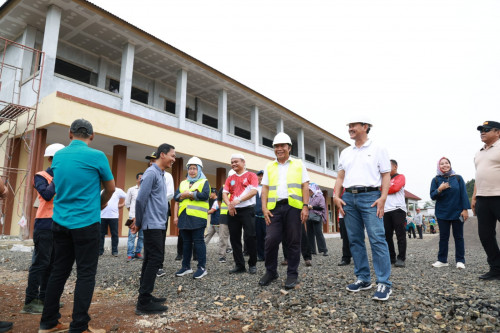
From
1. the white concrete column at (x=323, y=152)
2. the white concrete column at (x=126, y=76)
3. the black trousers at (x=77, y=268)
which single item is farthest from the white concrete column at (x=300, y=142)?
the black trousers at (x=77, y=268)

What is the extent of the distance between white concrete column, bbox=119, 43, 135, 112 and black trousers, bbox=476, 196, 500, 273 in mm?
11339

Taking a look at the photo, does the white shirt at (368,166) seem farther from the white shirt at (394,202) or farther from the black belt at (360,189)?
the white shirt at (394,202)

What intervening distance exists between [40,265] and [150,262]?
122cm

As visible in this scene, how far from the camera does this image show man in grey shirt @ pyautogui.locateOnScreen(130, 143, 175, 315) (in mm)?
3354

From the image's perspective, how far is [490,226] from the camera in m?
4.29

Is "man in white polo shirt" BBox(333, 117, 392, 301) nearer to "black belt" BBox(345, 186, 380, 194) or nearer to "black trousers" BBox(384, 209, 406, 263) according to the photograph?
"black belt" BBox(345, 186, 380, 194)

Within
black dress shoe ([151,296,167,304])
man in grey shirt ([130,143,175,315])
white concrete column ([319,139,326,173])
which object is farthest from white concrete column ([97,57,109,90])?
white concrete column ([319,139,326,173])

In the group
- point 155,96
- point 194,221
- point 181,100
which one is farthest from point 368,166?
point 155,96

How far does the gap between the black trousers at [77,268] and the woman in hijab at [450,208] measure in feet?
17.7

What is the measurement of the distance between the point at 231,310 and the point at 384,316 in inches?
60.2

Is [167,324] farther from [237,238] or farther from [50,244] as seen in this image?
[237,238]

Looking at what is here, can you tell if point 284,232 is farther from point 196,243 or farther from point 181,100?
point 181,100

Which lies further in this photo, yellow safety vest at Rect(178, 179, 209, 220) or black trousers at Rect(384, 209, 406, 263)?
black trousers at Rect(384, 209, 406, 263)

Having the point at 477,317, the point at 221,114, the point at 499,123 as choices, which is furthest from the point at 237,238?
the point at 221,114
